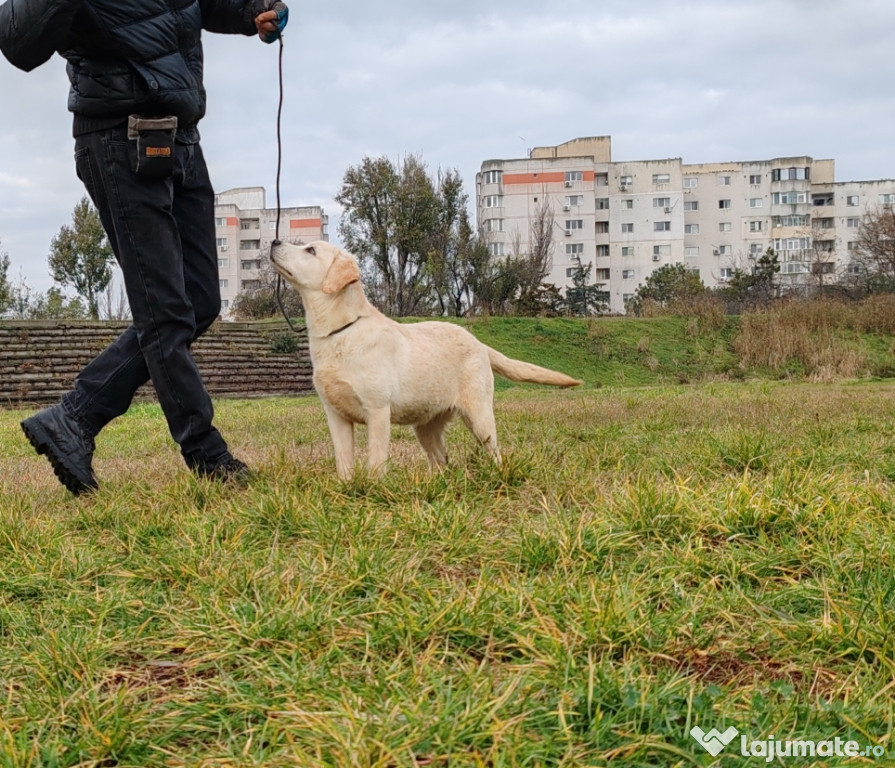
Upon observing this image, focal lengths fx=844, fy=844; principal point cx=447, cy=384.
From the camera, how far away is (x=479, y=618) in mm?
2248

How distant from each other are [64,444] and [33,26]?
1.93 meters

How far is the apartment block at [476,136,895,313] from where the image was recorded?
240ft

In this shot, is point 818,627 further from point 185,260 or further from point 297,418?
point 297,418

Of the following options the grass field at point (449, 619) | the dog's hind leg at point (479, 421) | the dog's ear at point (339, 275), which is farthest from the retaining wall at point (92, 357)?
the grass field at point (449, 619)

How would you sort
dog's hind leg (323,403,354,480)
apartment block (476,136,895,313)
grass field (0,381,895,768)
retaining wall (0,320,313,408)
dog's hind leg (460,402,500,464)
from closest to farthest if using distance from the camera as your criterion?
grass field (0,381,895,768) → dog's hind leg (323,403,354,480) → dog's hind leg (460,402,500,464) → retaining wall (0,320,313,408) → apartment block (476,136,895,313)

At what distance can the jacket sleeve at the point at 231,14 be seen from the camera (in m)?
4.44

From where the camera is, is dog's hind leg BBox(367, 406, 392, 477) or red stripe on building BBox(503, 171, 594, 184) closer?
dog's hind leg BBox(367, 406, 392, 477)

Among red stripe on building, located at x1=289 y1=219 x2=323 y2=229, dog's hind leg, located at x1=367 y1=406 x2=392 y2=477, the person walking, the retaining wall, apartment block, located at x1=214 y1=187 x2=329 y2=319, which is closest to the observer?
the person walking

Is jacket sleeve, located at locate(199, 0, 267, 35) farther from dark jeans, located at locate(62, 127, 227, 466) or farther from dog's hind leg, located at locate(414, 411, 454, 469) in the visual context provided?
dog's hind leg, located at locate(414, 411, 454, 469)

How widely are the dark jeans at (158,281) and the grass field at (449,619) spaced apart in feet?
1.37

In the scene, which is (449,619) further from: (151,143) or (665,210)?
(665,210)

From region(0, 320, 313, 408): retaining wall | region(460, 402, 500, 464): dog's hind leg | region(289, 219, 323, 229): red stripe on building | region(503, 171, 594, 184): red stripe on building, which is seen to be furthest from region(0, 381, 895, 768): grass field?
region(289, 219, 323, 229): red stripe on building

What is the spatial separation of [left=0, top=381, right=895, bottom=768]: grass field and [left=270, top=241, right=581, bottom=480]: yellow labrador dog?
26.1 inches

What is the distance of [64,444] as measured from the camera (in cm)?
420
